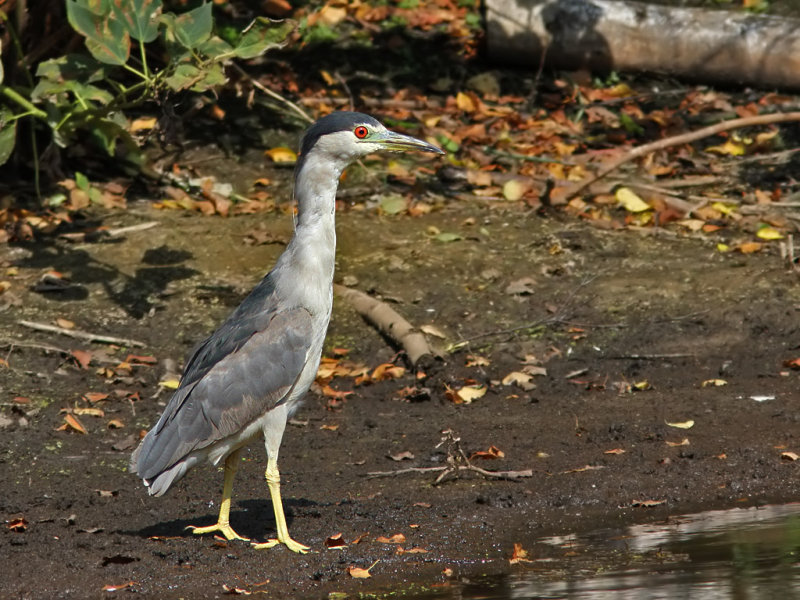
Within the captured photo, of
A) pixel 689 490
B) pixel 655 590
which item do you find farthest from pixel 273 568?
pixel 689 490

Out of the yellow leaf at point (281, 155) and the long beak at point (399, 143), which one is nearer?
the long beak at point (399, 143)

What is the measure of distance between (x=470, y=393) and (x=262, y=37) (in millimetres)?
2794

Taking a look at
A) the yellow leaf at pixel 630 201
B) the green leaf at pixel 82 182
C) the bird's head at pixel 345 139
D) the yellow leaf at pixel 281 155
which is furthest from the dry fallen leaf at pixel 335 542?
the yellow leaf at pixel 281 155

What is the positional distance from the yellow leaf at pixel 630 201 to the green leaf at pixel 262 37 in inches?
135

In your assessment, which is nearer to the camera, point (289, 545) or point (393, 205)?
point (289, 545)

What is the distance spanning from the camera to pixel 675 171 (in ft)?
35.3

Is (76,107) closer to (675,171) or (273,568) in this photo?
(273,568)

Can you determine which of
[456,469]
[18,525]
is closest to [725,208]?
[456,469]

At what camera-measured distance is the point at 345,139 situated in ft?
21.1

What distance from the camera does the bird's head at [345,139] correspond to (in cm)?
643

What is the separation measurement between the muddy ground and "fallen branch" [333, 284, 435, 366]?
117mm

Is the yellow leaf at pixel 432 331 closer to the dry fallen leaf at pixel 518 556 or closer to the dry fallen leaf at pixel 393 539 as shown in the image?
the dry fallen leaf at pixel 393 539

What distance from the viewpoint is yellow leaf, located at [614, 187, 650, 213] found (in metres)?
10.1

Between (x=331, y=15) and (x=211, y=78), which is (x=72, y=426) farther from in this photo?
(x=331, y=15)
